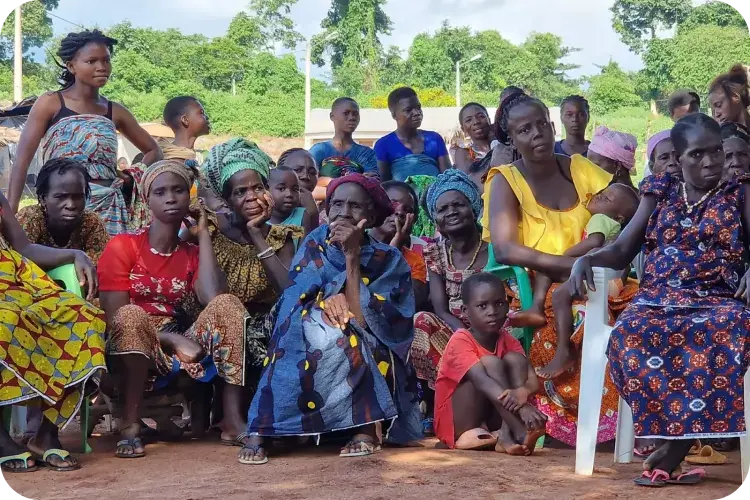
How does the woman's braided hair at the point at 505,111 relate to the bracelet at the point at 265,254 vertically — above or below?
above

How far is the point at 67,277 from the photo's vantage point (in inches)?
210

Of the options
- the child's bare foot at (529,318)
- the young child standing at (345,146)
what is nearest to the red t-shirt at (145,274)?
the child's bare foot at (529,318)

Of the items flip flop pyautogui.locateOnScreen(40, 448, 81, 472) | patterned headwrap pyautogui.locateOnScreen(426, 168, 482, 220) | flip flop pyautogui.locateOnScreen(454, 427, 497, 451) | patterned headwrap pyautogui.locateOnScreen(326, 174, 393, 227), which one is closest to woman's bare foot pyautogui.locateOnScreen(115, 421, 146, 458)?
flip flop pyautogui.locateOnScreen(40, 448, 81, 472)

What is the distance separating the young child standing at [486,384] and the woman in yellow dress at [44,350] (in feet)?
5.74

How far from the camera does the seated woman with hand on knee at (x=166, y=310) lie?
203 inches

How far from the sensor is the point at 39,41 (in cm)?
5084

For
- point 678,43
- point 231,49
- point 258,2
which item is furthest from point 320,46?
point 678,43

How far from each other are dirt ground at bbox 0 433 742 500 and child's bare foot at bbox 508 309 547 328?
0.64m

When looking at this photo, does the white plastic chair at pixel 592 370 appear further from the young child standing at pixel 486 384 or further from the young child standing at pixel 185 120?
the young child standing at pixel 185 120

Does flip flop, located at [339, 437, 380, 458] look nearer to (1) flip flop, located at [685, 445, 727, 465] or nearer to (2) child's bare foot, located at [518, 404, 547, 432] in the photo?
(2) child's bare foot, located at [518, 404, 547, 432]

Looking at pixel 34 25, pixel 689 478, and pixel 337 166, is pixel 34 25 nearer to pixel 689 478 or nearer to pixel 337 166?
pixel 337 166

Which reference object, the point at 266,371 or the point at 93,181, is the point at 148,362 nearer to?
Answer: the point at 266,371

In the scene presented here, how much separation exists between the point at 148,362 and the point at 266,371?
60 centimetres

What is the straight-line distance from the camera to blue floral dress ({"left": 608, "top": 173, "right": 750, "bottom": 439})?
4102 mm
